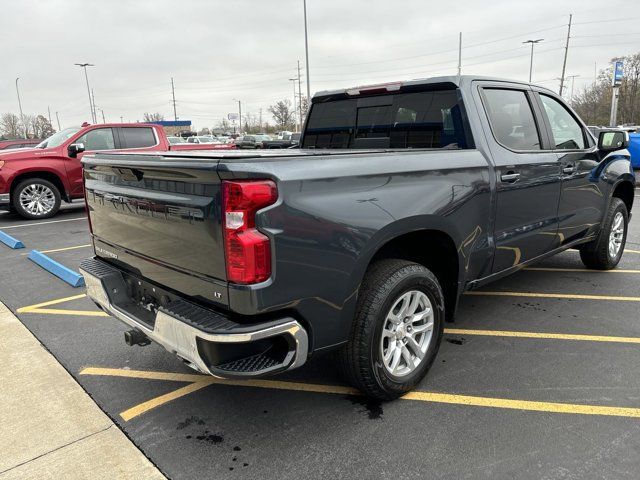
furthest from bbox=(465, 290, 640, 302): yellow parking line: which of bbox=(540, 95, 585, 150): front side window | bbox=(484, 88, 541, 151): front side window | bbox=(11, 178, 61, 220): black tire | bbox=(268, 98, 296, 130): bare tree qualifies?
bbox=(268, 98, 296, 130): bare tree

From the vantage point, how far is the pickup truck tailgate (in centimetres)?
225

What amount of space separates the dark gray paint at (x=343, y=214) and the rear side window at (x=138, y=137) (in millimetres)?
7861

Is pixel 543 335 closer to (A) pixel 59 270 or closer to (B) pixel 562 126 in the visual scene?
(B) pixel 562 126

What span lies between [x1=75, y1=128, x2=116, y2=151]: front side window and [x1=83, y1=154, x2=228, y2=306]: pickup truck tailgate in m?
7.89

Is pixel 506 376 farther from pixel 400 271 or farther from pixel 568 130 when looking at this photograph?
pixel 568 130

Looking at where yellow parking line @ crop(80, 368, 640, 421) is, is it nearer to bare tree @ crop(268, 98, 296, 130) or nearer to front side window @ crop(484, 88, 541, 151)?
front side window @ crop(484, 88, 541, 151)

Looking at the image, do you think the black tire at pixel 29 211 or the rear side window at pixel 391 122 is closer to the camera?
the rear side window at pixel 391 122

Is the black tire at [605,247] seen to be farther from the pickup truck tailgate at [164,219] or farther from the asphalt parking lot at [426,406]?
the pickup truck tailgate at [164,219]

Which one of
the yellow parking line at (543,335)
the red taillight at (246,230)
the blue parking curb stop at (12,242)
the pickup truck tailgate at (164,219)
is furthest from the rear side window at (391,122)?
the blue parking curb stop at (12,242)

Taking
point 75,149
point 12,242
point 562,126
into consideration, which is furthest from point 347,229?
point 75,149

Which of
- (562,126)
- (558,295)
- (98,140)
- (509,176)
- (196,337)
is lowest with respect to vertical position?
(558,295)

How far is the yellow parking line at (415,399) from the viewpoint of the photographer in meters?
2.85

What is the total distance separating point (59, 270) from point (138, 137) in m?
5.59

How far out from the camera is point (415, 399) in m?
3.03
